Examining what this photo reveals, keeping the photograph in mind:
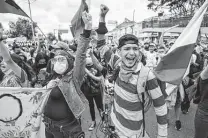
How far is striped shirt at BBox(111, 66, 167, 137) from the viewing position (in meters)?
2.08

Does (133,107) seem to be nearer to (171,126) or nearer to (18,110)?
(18,110)

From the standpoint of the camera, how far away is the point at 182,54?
215cm

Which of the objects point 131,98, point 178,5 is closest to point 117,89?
point 131,98

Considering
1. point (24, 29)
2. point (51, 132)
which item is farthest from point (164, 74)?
point (24, 29)

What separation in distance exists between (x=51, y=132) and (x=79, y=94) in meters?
0.56

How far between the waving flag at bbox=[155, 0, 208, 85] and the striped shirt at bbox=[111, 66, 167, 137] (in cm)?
20

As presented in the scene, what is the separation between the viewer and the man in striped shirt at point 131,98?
209 centimetres

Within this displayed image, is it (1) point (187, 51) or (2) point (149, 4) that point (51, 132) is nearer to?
(1) point (187, 51)

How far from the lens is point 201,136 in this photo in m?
2.65

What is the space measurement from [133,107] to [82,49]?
810 millimetres

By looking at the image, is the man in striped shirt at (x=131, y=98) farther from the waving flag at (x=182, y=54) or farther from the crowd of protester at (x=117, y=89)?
the waving flag at (x=182, y=54)

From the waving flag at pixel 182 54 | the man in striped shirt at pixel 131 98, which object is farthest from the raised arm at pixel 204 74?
the man in striped shirt at pixel 131 98

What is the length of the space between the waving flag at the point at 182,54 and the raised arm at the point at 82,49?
0.84 m

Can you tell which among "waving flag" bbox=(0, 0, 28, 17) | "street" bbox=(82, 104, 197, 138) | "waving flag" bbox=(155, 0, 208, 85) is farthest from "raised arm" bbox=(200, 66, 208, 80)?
"waving flag" bbox=(0, 0, 28, 17)
